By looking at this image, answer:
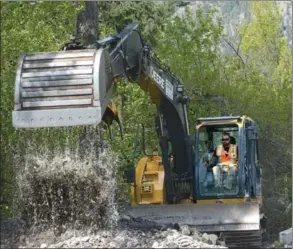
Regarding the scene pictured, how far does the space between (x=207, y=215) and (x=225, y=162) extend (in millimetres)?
1440

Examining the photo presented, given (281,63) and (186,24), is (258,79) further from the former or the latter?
(281,63)

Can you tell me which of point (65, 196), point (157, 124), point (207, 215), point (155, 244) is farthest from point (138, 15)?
point (155, 244)

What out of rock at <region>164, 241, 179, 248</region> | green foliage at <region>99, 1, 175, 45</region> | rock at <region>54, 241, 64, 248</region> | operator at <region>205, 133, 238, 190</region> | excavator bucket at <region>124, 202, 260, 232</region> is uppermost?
green foliage at <region>99, 1, 175, 45</region>

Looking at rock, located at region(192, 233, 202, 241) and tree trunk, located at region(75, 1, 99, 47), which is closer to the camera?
rock, located at region(192, 233, 202, 241)

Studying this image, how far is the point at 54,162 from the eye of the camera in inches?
412

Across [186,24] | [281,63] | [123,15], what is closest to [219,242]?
[186,24]

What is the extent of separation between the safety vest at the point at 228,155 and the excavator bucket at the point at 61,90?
3591 mm

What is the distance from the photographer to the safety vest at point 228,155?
13.3 meters

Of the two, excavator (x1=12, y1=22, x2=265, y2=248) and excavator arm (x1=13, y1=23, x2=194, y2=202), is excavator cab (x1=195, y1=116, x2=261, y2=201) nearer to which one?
excavator (x1=12, y1=22, x2=265, y2=248)

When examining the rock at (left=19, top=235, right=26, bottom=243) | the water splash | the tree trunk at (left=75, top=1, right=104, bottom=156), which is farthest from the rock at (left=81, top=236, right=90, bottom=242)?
the tree trunk at (left=75, top=1, right=104, bottom=156)

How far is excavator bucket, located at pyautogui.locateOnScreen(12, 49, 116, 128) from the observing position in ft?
31.7

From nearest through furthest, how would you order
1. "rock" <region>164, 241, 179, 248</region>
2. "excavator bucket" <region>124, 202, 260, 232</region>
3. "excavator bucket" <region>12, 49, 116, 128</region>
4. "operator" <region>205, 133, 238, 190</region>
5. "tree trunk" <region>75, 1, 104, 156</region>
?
"rock" <region>164, 241, 179, 248</region> < "excavator bucket" <region>12, 49, 116, 128</region> < "excavator bucket" <region>124, 202, 260, 232</region> < "operator" <region>205, 133, 238, 190</region> < "tree trunk" <region>75, 1, 104, 156</region>

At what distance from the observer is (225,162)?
13.3 m

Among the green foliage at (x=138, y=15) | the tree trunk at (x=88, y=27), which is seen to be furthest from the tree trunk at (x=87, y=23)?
the green foliage at (x=138, y=15)
